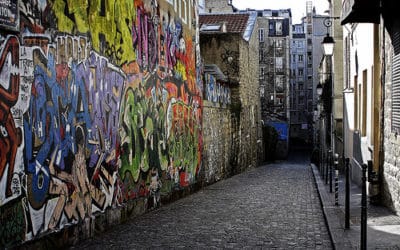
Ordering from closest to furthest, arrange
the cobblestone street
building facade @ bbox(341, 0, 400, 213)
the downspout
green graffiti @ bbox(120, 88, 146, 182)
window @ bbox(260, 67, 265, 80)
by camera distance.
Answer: the cobblestone street
building facade @ bbox(341, 0, 400, 213)
green graffiti @ bbox(120, 88, 146, 182)
the downspout
window @ bbox(260, 67, 265, 80)

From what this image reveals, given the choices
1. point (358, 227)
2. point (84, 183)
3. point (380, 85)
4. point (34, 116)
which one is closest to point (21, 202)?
point (34, 116)

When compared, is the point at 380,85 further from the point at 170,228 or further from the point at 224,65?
the point at 224,65

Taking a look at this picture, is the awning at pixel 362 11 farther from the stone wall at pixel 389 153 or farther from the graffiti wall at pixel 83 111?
the graffiti wall at pixel 83 111

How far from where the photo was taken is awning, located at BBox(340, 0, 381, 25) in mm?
11500

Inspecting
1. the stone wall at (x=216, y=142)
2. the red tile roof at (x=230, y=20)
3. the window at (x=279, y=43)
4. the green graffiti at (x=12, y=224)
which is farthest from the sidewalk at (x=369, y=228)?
the window at (x=279, y=43)

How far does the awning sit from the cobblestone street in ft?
12.7

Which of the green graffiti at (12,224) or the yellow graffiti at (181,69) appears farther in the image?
the yellow graffiti at (181,69)

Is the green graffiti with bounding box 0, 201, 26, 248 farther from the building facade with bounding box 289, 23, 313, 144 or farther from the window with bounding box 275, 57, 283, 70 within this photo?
the building facade with bounding box 289, 23, 313, 144

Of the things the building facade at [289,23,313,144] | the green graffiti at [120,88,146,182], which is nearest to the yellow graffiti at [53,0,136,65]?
the green graffiti at [120,88,146,182]

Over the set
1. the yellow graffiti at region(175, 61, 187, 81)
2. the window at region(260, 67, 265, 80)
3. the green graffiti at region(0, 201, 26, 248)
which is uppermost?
the window at region(260, 67, 265, 80)

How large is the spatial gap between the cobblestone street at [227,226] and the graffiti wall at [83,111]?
1.95ft

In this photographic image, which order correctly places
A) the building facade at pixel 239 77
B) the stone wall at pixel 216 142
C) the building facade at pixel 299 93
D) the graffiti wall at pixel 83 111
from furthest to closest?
the building facade at pixel 299 93 → the building facade at pixel 239 77 → the stone wall at pixel 216 142 → the graffiti wall at pixel 83 111

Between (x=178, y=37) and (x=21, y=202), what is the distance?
9.94m

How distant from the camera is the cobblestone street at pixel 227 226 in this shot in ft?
29.5
